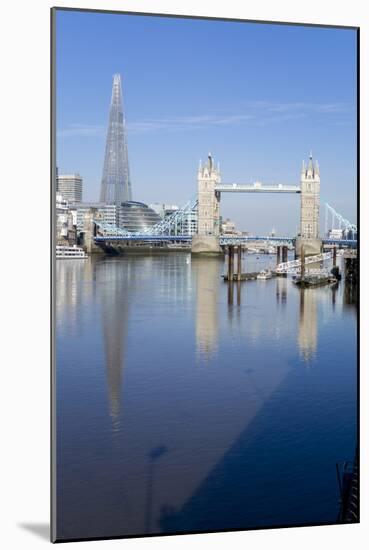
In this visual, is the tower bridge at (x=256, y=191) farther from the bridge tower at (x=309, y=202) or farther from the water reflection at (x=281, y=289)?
the water reflection at (x=281, y=289)

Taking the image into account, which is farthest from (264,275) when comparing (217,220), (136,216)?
(136,216)

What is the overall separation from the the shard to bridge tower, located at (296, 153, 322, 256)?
98cm

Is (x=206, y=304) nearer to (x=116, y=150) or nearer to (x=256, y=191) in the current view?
(x=256, y=191)

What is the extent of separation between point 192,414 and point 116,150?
4.73 feet

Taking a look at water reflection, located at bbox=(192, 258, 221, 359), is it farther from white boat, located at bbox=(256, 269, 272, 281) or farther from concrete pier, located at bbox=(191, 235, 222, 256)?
white boat, located at bbox=(256, 269, 272, 281)

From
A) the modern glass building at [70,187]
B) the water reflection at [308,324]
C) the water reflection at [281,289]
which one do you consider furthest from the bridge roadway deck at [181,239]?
the water reflection at [281,289]

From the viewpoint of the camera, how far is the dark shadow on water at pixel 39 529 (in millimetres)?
2963

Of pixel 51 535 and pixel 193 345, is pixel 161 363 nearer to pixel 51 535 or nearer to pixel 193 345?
pixel 193 345

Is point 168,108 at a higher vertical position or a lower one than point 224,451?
higher

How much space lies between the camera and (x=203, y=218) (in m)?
6.71

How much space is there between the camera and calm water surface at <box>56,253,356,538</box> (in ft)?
11.4

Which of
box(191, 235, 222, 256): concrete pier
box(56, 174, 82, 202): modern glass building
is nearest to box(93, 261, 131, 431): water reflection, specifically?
box(191, 235, 222, 256): concrete pier

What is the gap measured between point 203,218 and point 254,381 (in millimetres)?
1822

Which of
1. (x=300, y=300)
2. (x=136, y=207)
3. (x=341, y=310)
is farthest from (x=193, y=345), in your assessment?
(x=300, y=300)
